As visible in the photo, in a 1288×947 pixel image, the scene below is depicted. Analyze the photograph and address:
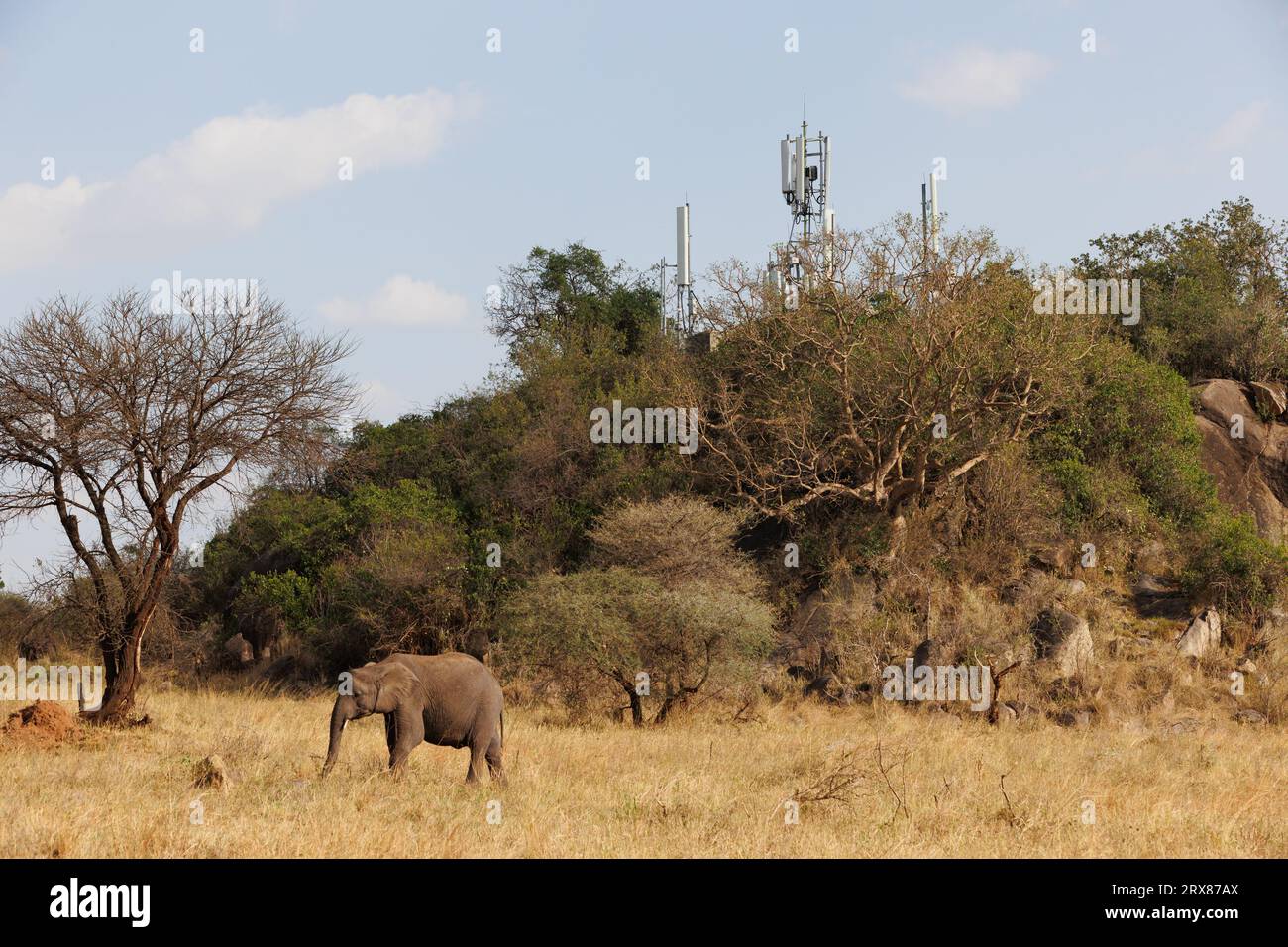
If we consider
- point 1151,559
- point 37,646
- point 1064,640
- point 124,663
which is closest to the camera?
point 124,663

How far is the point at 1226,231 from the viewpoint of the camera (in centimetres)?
3816

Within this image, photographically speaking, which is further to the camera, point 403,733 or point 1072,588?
point 1072,588

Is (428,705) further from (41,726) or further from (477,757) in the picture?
(41,726)

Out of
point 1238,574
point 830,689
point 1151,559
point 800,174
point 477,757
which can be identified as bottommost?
point 830,689

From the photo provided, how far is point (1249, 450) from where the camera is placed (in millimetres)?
28922

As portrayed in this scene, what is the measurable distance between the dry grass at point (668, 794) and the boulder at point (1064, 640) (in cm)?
302

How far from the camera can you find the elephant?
501 inches

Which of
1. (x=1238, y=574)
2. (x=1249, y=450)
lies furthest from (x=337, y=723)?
(x=1249, y=450)

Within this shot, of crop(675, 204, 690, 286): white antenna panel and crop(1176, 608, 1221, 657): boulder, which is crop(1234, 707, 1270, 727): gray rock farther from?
crop(675, 204, 690, 286): white antenna panel

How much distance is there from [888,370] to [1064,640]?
6.97 meters

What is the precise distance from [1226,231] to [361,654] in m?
29.3

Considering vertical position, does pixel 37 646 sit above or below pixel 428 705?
below

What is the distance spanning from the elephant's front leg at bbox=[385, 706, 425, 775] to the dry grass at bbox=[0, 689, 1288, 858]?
0.27 m
